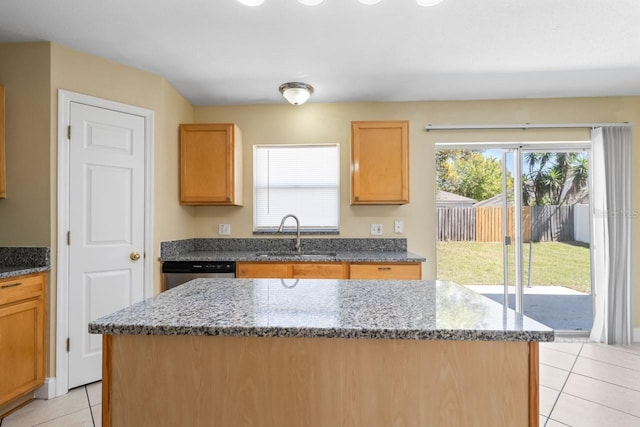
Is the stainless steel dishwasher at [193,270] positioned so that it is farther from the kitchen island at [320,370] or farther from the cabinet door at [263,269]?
the kitchen island at [320,370]

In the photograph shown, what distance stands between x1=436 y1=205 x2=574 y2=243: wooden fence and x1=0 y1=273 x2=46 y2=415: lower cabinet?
3487 millimetres

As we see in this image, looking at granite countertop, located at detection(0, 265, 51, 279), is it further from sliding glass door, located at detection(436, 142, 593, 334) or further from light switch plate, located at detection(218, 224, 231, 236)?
sliding glass door, located at detection(436, 142, 593, 334)

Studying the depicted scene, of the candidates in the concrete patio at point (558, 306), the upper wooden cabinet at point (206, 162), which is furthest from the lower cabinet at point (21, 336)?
the concrete patio at point (558, 306)

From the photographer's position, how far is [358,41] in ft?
7.80

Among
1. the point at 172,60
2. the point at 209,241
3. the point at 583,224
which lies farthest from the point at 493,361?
the point at 583,224

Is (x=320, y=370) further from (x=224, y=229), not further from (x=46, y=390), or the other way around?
(x=224, y=229)

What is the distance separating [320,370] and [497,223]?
3233 millimetres

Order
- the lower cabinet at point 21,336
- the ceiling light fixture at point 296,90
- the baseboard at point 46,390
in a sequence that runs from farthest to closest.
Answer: the ceiling light fixture at point 296,90
the baseboard at point 46,390
the lower cabinet at point 21,336

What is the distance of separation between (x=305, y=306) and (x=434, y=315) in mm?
439

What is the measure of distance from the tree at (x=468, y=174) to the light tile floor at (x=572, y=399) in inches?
65.7

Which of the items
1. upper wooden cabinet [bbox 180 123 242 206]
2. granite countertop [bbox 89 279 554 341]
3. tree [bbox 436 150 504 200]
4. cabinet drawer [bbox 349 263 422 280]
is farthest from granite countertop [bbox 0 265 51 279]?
tree [bbox 436 150 504 200]

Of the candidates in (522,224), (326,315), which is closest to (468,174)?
(522,224)

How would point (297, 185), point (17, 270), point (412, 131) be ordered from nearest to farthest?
point (17, 270) → point (412, 131) → point (297, 185)

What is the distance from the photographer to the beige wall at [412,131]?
344 cm
